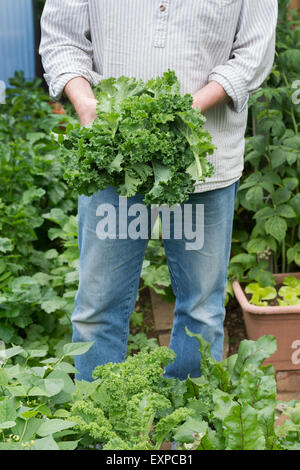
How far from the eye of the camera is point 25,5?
206 inches

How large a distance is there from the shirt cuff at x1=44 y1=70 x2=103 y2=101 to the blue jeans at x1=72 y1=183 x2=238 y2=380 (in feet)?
1.18

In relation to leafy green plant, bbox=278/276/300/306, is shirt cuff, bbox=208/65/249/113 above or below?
above

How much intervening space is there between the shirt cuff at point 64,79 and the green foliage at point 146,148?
0.29 m

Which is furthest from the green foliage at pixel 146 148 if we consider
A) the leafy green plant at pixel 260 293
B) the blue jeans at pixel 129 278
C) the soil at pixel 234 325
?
the soil at pixel 234 325

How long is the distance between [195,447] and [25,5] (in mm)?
4405

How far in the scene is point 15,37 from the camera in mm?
5266

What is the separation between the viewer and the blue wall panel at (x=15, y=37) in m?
5.21

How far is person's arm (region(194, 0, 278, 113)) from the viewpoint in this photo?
209cm

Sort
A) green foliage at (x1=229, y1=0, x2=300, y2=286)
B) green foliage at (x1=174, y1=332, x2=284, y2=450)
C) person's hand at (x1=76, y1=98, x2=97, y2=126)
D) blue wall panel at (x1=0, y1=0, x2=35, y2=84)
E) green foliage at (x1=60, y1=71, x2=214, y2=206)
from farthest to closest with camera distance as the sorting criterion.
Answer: blue wall panel at (x1=0, y1=0, x2=35, y2=84) → green foliage at (x1=229, y1=0, x2=300, y2=286) → person's hand at (x1=76, y1=98, x2=97, y2=126) → green foliage at (x1=60, y1=71, x2=214, y2=206) → green foliage at (x1=174, y1=332, x2=284, y2=450)

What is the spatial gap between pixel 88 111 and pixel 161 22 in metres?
0.36

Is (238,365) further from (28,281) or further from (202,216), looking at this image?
(28,281)

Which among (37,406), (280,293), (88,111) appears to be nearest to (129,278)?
(88,111)

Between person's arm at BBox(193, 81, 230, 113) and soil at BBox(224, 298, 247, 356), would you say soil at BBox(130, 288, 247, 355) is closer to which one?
soil at BBox(224, 298, 247, 356)

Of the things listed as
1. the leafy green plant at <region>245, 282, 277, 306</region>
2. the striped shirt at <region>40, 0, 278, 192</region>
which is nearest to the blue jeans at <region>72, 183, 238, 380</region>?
the striped shirt at <region>40, 0, 278, 192</region>
